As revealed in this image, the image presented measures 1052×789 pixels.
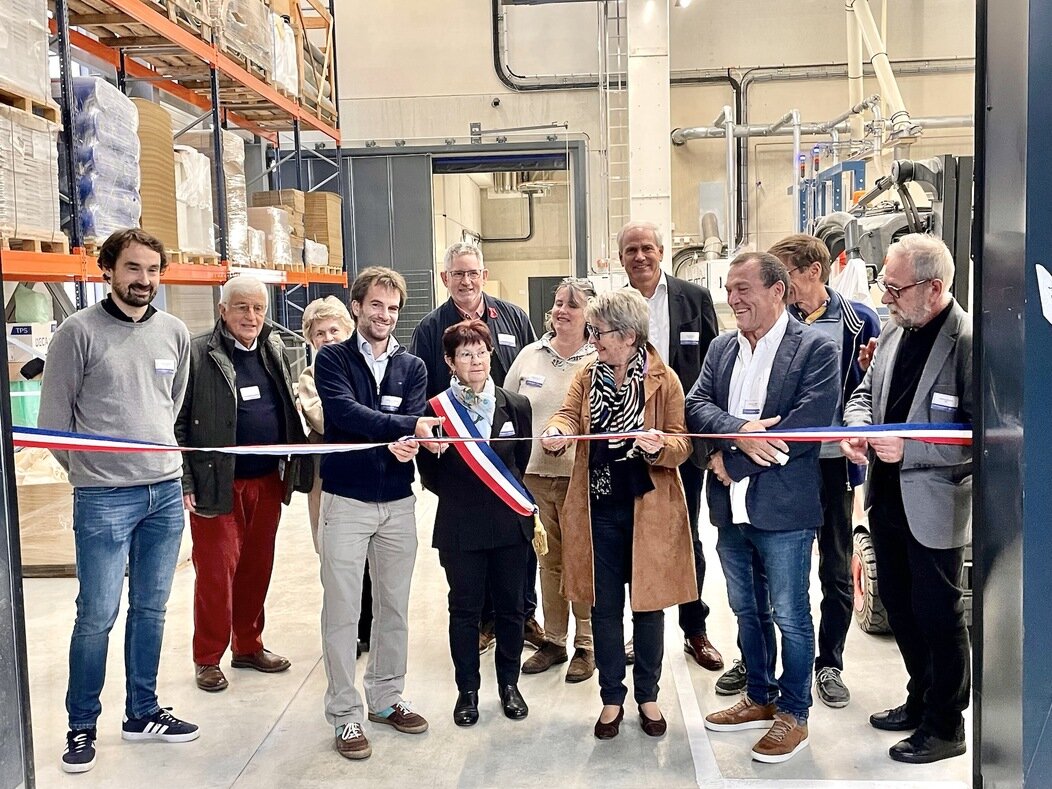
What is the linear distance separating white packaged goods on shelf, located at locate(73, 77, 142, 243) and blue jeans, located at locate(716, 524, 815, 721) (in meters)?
3.80

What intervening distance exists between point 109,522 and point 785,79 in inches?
525

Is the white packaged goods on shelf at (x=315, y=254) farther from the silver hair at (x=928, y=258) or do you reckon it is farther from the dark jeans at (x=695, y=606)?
the silver hair at (x=928, y=258)

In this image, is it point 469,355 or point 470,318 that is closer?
point 469,355

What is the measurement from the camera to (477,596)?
3.67 metres

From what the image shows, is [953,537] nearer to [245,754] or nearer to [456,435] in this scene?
[456,435]

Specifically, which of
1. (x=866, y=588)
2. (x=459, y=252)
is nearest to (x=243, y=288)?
(x=459, y=252)

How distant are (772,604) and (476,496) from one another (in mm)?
1191

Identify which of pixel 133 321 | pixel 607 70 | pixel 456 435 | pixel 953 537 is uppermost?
pixel 607 70

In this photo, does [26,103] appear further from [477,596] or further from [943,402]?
[943,402]

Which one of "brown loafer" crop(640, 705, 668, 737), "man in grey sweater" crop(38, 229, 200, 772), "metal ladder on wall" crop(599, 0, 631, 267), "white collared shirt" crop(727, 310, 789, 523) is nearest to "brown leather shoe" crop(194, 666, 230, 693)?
"man in grey sweater" crop(38, 229, 200, 772)

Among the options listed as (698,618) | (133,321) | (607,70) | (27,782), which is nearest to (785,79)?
(607,70)

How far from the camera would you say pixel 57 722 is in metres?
3.98

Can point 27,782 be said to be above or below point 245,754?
above

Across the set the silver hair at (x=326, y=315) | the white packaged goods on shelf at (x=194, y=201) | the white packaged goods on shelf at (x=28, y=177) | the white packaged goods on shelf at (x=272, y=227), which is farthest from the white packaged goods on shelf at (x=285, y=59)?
the silver hair at (x=326, y=315)
